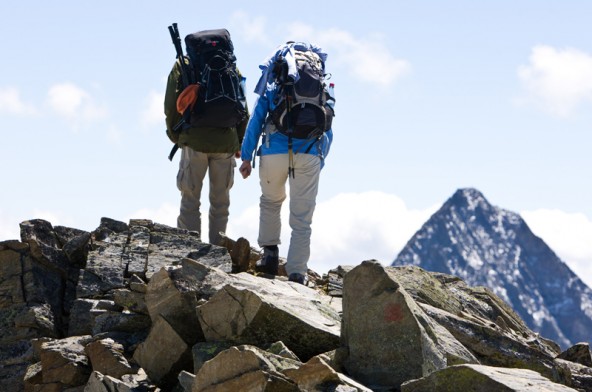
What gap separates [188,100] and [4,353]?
6.61 metres

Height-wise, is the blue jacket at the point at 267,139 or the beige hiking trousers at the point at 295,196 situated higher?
the blue jacket at the point at 267,139

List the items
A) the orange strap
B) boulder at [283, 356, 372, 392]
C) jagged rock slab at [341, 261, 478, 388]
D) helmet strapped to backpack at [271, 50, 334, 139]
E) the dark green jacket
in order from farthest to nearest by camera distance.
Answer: the dark green jacket → the orange strap → helmet strapped to backpack at [271, 50, 334, 139] → jagged rock slab at [341, 261, 478, 388] → boulder at [283, 356, 372, 392]

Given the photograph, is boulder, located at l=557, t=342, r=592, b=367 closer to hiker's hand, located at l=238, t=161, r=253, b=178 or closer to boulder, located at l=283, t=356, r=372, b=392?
hiker's hand, located at l=238, t=161, r=253, b=178

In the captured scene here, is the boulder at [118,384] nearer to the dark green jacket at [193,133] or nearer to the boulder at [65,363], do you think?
the boulder at [65,363]

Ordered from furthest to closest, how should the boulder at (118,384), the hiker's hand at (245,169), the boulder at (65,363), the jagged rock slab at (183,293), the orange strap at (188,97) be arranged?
the orange strap at (188,97) < the hiker's hand at (245,169) < the boulder at (65,363) < the jagged rock slab at (183,293) < the boulder at (118,384)

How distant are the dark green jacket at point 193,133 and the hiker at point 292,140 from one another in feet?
A: 6.97

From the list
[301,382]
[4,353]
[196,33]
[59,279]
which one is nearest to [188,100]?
[196,33]

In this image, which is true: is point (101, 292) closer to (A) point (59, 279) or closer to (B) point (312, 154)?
(A) point (59, 279)

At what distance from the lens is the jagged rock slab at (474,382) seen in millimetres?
11188

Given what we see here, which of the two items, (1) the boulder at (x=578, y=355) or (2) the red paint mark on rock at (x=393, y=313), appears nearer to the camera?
(2) the red paint mark on rock at (x=393, y=313)

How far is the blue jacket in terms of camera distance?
1912 centimetres

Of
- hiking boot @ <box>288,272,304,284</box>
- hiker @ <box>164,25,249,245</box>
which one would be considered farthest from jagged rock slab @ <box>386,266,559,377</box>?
hiker @ <box>164,25,249,245</box>

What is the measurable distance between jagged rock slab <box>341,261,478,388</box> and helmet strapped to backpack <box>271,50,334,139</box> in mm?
5783

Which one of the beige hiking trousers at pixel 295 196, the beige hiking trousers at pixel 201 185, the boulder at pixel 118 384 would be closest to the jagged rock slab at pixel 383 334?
the boulder at pixel 118 384
